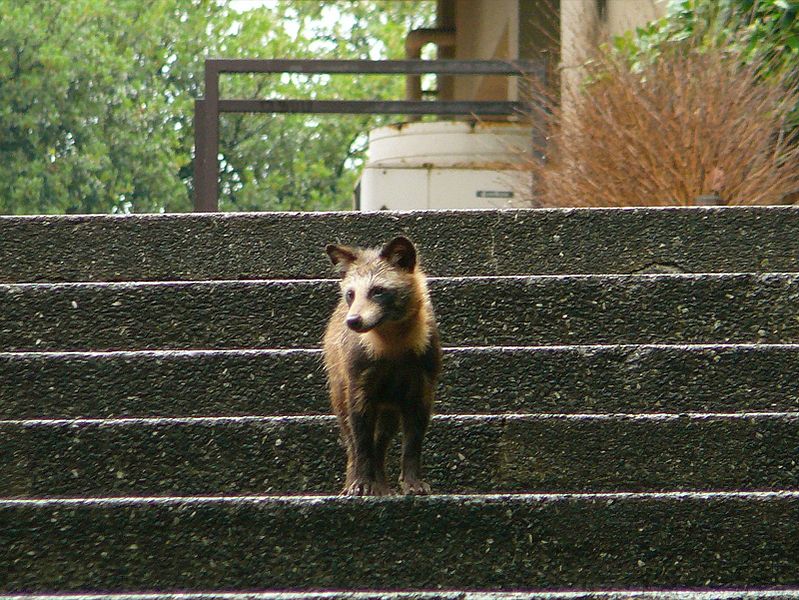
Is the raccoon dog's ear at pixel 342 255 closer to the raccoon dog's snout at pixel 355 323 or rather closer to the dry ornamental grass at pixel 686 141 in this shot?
the raccoon dog's snout at pixel 355 323

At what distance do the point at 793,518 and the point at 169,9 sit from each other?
1070 inches

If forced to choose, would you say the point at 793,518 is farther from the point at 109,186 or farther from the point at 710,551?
the point at 109,186

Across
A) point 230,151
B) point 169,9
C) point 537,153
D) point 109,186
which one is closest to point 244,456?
point 537,153

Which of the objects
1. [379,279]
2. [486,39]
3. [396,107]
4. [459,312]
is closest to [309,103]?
[396,107]

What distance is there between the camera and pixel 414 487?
5316 mm

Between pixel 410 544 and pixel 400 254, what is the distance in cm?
116

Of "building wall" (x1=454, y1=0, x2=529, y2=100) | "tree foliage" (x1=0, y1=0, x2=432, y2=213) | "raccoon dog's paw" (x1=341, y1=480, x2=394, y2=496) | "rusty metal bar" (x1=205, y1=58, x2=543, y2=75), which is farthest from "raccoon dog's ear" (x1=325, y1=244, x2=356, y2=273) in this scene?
"tree foliage" (x1=0, y1=0, x2=432, y2=213)

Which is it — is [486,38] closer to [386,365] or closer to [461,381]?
[461,381]

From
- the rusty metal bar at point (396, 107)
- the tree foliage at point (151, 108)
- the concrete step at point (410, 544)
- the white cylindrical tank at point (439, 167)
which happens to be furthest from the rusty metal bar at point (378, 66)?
the tree foliage at point (151, 108)

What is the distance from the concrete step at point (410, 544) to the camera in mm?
4844

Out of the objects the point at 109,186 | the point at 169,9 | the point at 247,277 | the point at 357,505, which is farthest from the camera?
the point at 169,9

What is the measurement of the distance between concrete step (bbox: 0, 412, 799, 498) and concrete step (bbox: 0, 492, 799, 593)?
45cm

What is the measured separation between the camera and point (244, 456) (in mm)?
5430

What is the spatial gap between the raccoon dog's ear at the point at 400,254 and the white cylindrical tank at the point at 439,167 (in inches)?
326
